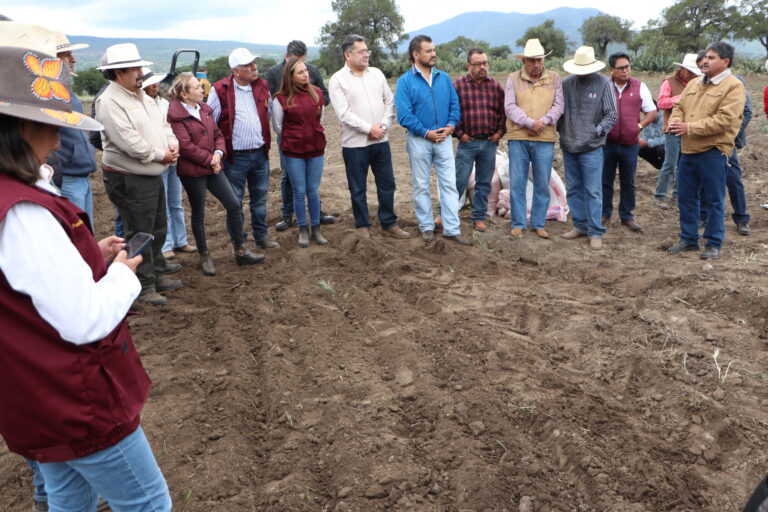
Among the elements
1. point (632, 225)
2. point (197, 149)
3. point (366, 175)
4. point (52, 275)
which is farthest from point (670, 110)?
point (52, 275)

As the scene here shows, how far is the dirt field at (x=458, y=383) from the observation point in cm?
283

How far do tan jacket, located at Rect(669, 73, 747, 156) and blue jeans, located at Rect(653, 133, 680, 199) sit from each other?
1680 millimetres

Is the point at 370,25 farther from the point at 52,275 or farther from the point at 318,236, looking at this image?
the point at 52,275

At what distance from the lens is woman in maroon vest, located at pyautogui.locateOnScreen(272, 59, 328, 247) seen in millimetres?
5793

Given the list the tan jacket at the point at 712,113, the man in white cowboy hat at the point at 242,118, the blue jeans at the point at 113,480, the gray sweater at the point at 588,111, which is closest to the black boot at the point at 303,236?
the man in white cowboy hat at the point at 242,118

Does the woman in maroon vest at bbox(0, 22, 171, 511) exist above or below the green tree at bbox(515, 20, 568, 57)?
above

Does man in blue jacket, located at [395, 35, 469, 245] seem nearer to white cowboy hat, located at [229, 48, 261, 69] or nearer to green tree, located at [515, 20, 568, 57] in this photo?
white cowboy hat, located at [229, 48, 261, 69]

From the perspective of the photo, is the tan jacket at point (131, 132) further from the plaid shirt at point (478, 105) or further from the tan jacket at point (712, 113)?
the tan jacket at point (712, 113)

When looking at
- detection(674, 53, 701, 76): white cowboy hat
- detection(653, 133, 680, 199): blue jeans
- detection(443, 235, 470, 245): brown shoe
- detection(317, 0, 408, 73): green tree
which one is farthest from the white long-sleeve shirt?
detection(317, 0, 408, 73): green tree

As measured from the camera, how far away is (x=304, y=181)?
6.08m

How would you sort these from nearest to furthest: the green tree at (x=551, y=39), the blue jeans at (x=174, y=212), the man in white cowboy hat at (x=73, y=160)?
the man in white cowboy hat at (x=73, y=160)
the blue jeans at (x=174, y=212)
the green tree at (x=551, y=39)

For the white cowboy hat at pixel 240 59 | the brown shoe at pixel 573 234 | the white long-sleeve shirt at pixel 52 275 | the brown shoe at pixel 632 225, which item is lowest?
the brown shoe at pixel 632 225

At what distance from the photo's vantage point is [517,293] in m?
5.10

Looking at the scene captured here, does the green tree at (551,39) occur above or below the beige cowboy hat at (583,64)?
below
